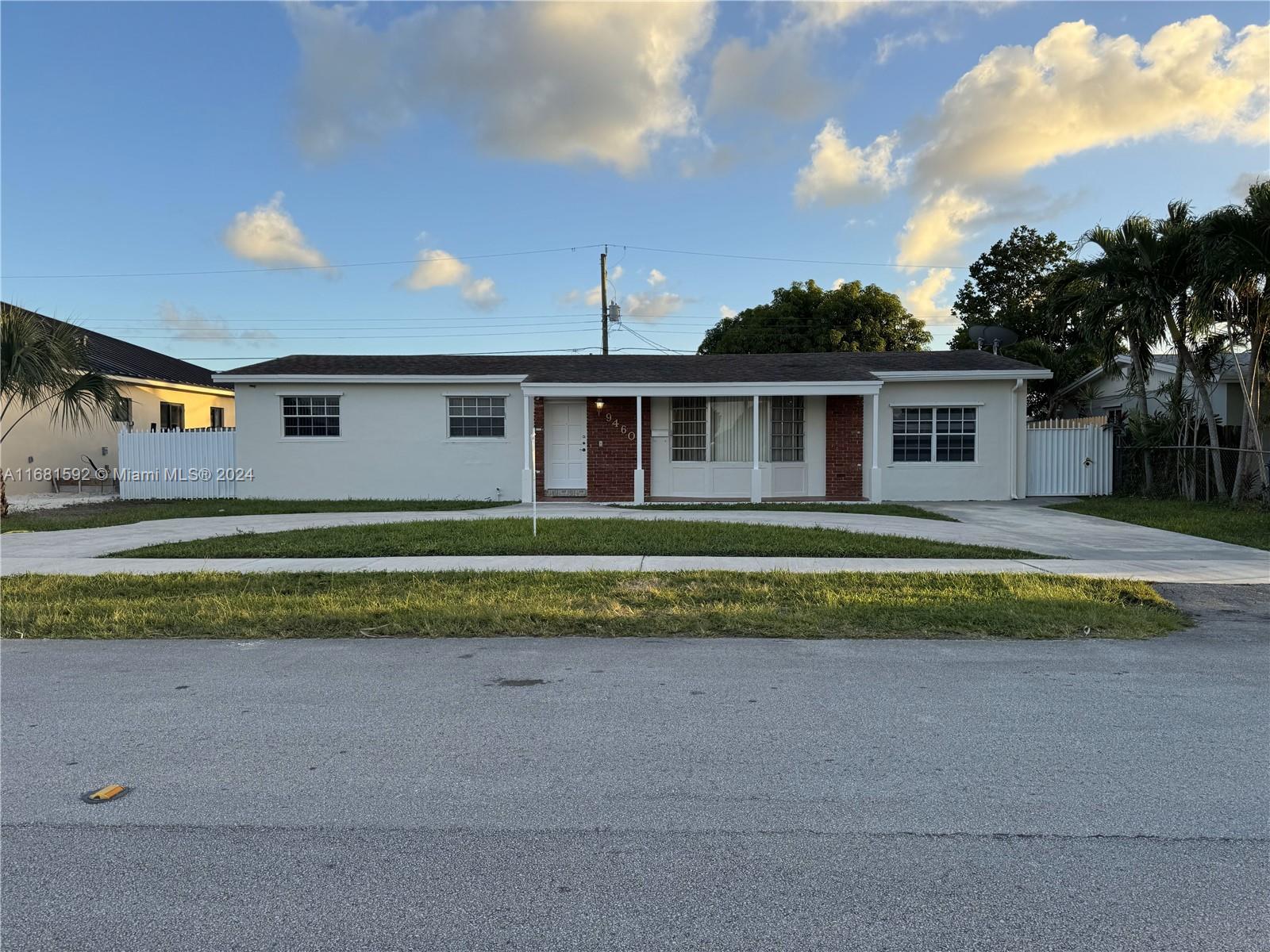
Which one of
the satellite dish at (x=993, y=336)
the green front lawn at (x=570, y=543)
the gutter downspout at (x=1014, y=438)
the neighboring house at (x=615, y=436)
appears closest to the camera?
the green front lawn at (x=570, y=543)

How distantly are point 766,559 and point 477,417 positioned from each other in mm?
10774

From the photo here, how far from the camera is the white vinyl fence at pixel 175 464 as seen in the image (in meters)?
20.1

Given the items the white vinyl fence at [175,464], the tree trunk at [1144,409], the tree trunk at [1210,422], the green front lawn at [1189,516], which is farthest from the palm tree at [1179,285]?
the white vinyl fence at [175,464]

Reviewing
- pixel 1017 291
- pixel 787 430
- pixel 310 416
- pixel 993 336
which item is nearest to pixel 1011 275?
pixel 1017 291

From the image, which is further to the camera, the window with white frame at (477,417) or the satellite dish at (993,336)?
the satellite dish at (993,336)

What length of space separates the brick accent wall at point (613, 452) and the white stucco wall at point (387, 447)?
166 cm

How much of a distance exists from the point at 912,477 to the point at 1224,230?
24.1ft

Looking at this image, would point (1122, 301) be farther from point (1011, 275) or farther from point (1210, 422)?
point (1011, 275)

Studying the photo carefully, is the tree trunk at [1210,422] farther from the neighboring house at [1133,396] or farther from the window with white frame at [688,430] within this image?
the window with white frame at [688,430]

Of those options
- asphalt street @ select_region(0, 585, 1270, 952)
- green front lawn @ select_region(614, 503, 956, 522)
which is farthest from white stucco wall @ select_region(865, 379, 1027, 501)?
asphalt street @ select_region(0, 585, 1270, 952)

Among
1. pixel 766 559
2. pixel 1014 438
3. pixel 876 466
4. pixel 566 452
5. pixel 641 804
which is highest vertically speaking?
pixel 1014 438

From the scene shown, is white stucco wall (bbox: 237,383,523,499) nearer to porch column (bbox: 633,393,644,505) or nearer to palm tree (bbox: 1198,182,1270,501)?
porch column (bbox: 633,393,644,505)

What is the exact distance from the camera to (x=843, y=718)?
4.70 m

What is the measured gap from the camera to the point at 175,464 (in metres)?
20.3
